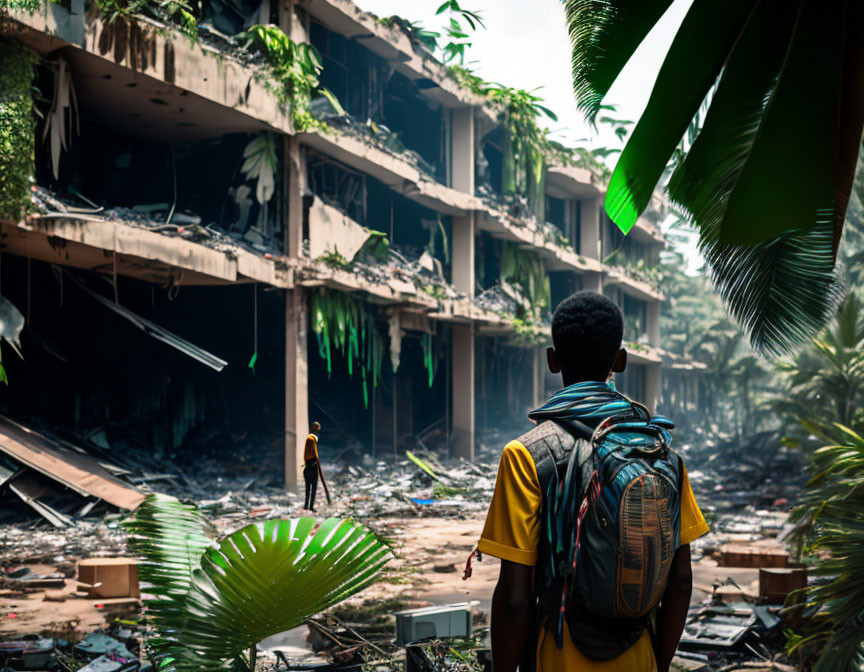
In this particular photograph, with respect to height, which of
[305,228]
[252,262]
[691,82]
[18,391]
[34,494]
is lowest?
[34,494]

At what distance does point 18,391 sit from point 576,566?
13.2 metres

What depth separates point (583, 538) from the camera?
6.49ft

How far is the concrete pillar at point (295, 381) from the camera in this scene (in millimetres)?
14641

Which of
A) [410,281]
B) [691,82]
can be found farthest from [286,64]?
[691,82]

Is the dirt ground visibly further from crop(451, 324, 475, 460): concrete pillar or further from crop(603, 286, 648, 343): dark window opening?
crop(603, 286, 648, 343): dark window opening

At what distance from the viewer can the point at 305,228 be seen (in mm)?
15289

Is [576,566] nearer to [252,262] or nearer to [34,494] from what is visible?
[34,494]

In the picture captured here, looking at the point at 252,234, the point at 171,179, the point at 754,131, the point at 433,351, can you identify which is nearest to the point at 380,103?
the point at 171,179

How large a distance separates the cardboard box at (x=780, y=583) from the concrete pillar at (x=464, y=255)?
13.6m

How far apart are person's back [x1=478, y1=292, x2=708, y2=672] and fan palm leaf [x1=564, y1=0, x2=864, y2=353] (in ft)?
6.53

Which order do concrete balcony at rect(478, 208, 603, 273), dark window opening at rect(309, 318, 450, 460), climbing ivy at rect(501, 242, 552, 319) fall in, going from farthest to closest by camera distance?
climbing ivy at rect(501, 242, 552, 319) < concrete balcony at rect(478, 208, 603, 273) < dark window opening at rect(309, 318, 450, 460)

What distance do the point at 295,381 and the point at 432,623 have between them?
10.7 m

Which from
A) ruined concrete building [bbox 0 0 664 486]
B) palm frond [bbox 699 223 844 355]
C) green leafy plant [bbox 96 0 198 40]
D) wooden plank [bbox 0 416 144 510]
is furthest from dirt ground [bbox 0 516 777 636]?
green leafy plant [bbox 96 0 198 40]

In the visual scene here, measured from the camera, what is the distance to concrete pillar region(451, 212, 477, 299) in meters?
20.1
